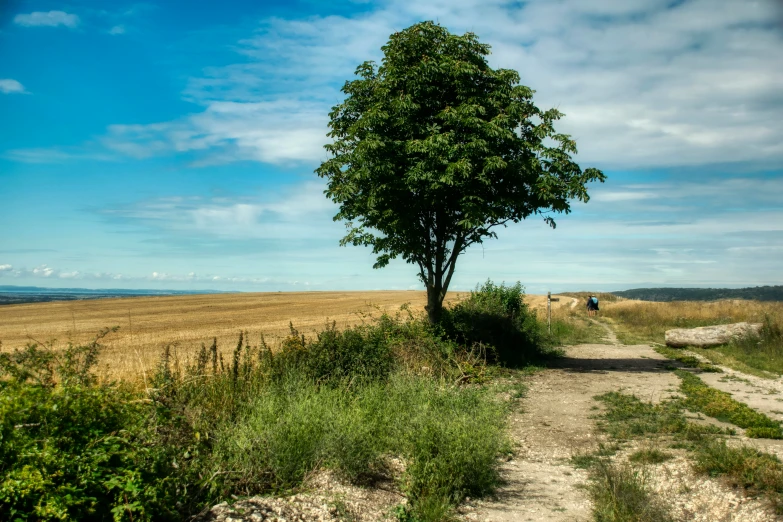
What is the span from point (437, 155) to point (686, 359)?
1036 centimetres

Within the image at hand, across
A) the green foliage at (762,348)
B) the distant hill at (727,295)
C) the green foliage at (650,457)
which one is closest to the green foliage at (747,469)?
the green foliage at (650,457)

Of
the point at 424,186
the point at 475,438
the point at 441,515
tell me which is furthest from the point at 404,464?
the point at 424,186

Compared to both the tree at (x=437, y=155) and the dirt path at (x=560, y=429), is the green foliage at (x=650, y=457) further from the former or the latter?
the tree at (x=437, y=155)

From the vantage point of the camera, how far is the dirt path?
5.64 meters

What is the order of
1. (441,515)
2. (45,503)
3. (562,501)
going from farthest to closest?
(562,501) → (441,515) → (45,503)

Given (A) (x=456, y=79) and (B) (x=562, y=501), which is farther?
(A) (x=456, y=79)

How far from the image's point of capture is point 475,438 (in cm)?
622

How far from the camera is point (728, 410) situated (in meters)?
9.68

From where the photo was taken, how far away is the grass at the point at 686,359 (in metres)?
Answer: 15.9

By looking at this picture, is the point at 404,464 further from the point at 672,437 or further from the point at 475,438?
the point at 672,437

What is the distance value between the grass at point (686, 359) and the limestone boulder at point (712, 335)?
2.13ft

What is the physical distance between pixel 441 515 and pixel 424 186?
10.9m

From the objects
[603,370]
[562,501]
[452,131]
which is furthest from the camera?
[603,370]

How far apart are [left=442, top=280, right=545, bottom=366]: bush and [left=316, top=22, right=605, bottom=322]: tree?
0.89m
